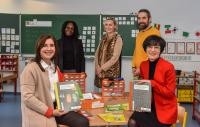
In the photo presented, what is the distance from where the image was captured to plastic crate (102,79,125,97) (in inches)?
148

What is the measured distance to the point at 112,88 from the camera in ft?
12.5

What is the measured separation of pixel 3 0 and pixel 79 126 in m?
5.18

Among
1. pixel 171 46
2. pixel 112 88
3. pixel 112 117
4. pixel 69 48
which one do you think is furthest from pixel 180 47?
pixel 112 117

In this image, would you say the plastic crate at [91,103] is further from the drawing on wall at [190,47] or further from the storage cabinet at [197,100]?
the drawing on wall at [190,47]

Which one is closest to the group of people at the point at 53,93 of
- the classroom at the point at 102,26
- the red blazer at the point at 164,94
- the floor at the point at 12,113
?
the red blazer at the point at 164,94

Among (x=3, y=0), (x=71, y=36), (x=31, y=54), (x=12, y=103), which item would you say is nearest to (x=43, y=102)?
(x=71, y=36)

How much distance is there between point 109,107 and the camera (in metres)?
3.45

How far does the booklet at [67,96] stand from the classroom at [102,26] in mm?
3967

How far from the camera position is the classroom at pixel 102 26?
7125mm

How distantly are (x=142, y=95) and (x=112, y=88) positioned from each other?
2.83ft

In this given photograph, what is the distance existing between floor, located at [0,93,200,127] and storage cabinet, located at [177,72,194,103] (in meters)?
0.16

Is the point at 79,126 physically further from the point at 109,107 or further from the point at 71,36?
the point at 71,36

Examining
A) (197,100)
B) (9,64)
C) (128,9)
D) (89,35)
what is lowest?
(197,100)

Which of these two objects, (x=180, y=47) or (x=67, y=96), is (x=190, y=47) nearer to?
(x=180, y=47)
